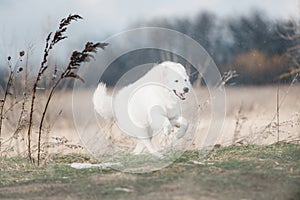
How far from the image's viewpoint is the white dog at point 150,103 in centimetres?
599

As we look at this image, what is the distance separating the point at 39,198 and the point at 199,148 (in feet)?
8.76

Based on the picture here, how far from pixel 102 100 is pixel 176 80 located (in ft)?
2.61

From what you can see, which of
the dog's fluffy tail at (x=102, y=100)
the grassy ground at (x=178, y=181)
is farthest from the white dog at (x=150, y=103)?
the grassy ground at (x=178, y=181)

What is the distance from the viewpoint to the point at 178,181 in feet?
16.3

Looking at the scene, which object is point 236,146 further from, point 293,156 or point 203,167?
point 203,167

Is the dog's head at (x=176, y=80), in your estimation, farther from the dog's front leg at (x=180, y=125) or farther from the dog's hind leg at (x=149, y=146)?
the dog's hind leg at (x=149, y=146)

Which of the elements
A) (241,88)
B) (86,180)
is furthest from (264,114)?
(86,180)

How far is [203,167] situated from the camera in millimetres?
5539

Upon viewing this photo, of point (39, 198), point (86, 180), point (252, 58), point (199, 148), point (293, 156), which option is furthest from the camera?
point (252, 58)

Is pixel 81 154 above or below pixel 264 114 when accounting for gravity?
below

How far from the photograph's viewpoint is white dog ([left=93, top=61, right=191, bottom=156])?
5.99 m

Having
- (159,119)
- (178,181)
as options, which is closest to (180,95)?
(159,119)

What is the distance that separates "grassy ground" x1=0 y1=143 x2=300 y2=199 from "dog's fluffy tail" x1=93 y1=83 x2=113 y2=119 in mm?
653

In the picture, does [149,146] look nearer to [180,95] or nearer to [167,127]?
[167,127]
